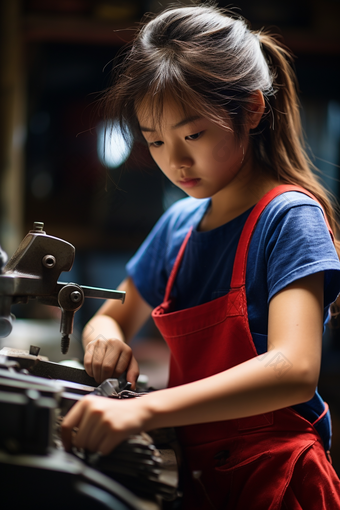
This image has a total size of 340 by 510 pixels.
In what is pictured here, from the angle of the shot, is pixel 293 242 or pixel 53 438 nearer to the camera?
pixel 53 438

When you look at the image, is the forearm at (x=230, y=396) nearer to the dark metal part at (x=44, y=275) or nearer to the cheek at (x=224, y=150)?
the dark metal part at (x=44, y=275)

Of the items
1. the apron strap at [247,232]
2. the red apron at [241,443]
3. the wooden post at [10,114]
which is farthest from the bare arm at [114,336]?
the wooden post at [10,114]

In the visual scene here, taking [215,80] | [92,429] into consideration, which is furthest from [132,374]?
[215,80]

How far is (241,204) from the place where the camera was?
2.90 ft

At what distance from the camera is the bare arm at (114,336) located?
78cm

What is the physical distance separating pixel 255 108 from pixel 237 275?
291mm

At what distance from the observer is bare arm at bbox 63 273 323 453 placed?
0.53 m

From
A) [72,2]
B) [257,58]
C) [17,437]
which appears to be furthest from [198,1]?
[72,2]

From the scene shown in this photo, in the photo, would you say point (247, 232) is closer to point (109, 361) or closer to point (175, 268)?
point (175, 268)

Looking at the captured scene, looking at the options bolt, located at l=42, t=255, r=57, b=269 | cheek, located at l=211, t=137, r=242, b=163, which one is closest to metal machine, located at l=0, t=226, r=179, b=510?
bolt, located at l=42, t=255, r=57, b=269

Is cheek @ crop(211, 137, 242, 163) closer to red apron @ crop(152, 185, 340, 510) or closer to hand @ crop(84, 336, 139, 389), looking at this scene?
red apron @ crop(152, 185, 340, 510)

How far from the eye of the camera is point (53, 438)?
52 centimetres

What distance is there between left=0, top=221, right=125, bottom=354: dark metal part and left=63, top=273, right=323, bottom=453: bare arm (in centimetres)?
19

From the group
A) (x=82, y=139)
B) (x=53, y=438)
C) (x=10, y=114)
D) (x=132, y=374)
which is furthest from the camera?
(x=10, y=114)
